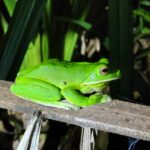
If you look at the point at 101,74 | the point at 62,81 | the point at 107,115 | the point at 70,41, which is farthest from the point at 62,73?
the point at 70,41

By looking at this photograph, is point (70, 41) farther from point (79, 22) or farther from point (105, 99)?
point (105, 99)

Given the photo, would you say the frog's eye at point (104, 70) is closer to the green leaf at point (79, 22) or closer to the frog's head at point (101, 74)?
the frog's head at point (101, 74)

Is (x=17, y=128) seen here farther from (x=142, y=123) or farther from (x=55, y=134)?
(x=142, y=123)

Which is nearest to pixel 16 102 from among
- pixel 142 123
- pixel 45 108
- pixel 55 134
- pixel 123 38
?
pixel 45 108

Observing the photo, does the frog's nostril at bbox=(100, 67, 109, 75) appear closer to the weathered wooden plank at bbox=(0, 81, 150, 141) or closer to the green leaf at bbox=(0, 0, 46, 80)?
the weathered wooden plank at bbox=(0, 81, 150, 141)

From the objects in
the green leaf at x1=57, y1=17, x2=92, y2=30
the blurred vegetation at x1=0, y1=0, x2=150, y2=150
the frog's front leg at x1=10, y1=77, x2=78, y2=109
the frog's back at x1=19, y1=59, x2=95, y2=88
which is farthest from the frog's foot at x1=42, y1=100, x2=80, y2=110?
the green leaf at x1=57, y1=17, x2=92, y2=30

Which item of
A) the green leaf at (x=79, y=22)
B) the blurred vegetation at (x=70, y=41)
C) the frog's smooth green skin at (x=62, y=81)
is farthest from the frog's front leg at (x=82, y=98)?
the green leaf at (x=79, y=22)
